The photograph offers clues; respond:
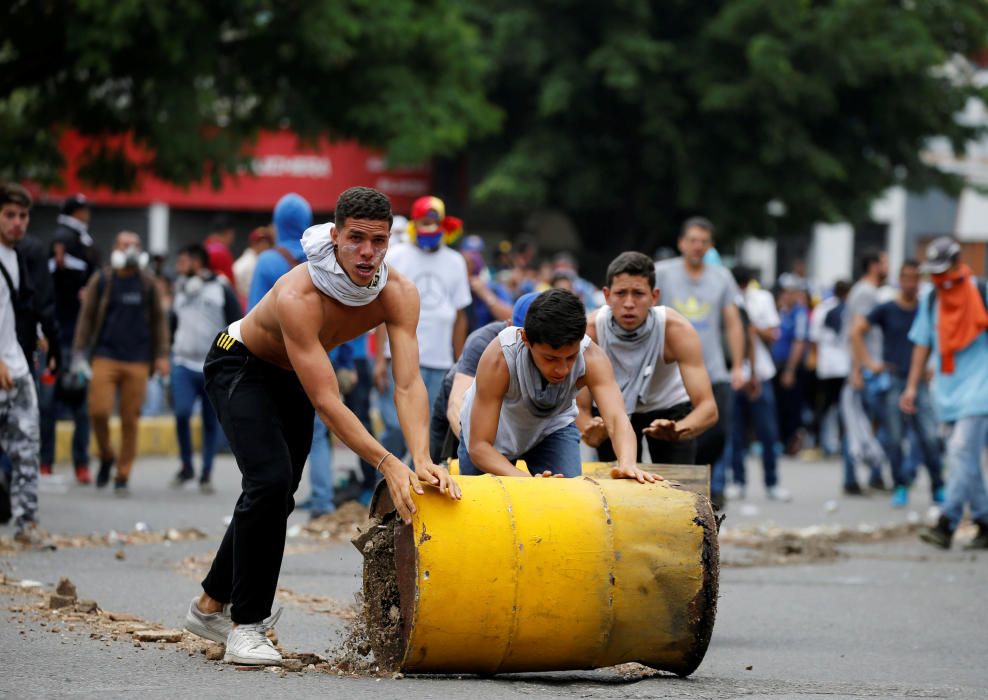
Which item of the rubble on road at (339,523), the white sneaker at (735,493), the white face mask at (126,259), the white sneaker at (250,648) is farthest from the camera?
the white sneaker at (735,493)

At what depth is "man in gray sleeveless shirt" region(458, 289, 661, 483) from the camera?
6.31m

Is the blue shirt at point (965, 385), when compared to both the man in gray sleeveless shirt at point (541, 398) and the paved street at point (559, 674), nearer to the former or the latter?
the paved street at point (559, 674)

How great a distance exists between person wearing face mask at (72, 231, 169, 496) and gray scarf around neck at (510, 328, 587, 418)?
663 cm

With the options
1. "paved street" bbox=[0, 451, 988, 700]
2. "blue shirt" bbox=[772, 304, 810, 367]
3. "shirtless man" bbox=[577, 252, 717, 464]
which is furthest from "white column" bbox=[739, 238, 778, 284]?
"shirtless man" bbox=[577, 252, 717, 464]

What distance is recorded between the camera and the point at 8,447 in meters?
9.42

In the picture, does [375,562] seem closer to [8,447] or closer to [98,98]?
[8,447]

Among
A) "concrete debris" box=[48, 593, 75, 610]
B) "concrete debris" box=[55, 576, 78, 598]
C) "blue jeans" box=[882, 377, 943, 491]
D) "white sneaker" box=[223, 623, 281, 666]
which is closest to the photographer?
"white sneaker" box=[223, 623, 281, 666]

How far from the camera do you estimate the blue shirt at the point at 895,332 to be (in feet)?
47.9

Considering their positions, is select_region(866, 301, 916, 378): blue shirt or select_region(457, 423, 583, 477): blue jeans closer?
select_region(457, 423, 583, 477): blue jeans

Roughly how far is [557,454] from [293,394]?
1220mm

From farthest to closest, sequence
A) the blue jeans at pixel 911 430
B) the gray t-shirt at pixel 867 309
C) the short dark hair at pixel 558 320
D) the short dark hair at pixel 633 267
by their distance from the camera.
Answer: the gray t-shirt at pixel 867 309 < the blue jeans at pixel 911 430 < the short dark hair at pixel 633 267 < the short dark hair at pixel 558 320

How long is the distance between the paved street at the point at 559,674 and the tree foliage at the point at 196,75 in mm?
6275

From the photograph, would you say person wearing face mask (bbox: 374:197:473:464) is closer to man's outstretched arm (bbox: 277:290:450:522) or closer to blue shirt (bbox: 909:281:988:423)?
blue shirt (bbox: 909:281:988:423)

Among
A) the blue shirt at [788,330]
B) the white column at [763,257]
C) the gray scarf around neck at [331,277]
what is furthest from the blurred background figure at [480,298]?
the white column at [763,257]
